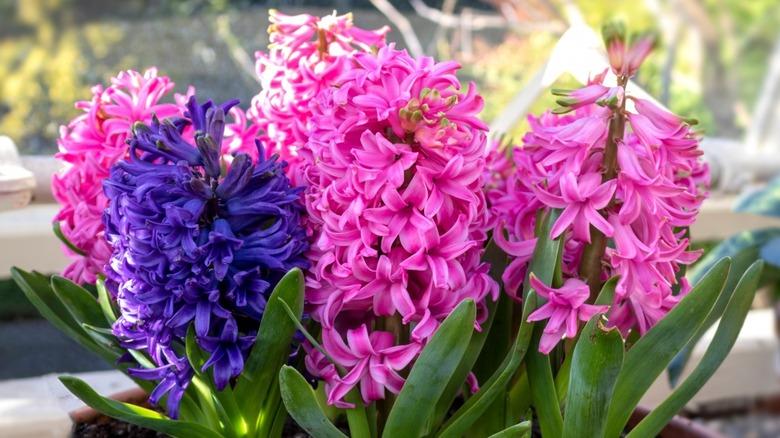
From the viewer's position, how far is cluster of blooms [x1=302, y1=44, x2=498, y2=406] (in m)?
0.48

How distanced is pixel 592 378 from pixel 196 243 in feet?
0.79

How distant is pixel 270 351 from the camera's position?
0.52 metres

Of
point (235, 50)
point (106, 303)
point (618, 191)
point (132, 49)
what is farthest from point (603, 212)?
point (132, 49)

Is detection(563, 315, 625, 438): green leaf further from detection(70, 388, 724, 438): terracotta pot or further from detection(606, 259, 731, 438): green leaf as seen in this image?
detection(70, 388, 724, 438): terracotta pot

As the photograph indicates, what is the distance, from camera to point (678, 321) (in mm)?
506

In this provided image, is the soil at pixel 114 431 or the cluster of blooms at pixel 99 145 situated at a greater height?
the cluster of blooms at pixel 99 145

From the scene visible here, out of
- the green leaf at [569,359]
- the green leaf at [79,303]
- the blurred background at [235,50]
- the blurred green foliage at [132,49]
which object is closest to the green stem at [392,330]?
the green leaf at [569,359]

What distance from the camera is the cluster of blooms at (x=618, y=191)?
0.50 metres

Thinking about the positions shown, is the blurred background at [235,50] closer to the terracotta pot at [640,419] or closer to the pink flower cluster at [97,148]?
the terracotta pot at [640,419]

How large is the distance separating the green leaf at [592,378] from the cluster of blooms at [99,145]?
29 cm

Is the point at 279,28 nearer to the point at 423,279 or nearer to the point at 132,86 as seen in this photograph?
the point at 132,86

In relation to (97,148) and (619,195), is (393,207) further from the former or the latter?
(97,148)

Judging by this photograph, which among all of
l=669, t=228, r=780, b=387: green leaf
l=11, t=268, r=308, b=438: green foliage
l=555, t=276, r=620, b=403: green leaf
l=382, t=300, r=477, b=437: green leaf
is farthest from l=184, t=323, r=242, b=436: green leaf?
l=669, t=228, r=780, b=387: green leaf

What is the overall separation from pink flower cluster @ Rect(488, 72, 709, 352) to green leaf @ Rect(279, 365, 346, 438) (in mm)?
139
